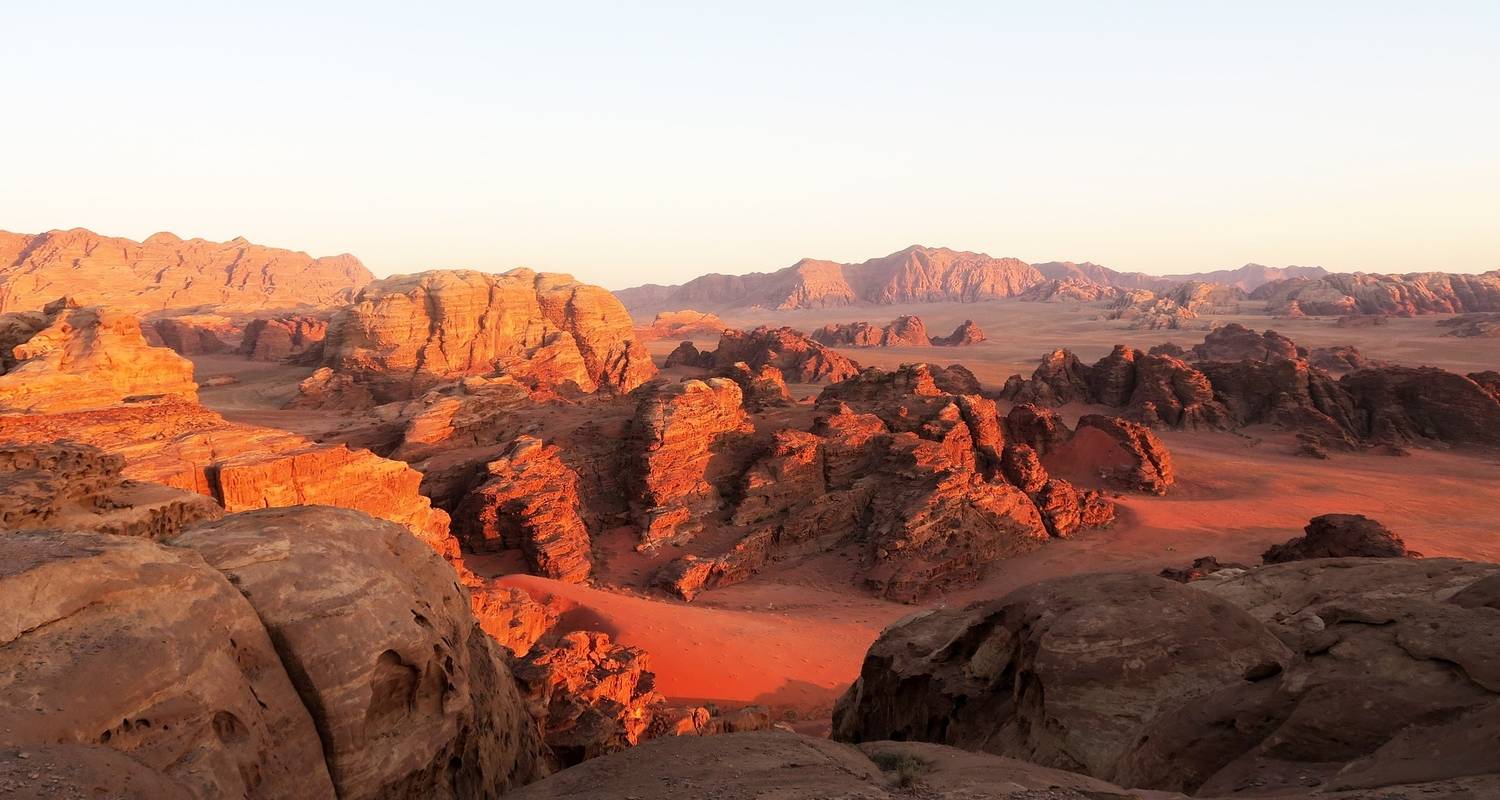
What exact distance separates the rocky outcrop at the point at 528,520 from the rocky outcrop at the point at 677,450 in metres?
2.16

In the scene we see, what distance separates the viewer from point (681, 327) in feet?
348

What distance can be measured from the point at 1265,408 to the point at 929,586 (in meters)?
28.0

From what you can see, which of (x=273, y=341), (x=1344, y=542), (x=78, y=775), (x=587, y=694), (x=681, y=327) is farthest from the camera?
(x=681, y=327)

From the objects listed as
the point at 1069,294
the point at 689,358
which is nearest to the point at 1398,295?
the point at 1069,294

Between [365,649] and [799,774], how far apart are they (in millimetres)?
3866

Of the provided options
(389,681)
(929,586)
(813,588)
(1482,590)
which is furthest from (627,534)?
(1482,590)

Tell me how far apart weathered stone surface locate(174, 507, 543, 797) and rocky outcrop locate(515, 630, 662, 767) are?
3373 millimetres

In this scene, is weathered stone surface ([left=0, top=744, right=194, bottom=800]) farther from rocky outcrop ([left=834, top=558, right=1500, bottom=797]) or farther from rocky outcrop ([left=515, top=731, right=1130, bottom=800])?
rocky outcrop ([left=834, top=558, right=1500, bottom=797])

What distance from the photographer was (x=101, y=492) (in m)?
8.70

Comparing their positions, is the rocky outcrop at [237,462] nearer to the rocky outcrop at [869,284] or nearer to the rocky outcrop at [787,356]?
the rocky outcrop at [787,356]

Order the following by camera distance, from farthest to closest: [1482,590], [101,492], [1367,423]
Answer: [1367,423] → [101,492] → [1482,590]

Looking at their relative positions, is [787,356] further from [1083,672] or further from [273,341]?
[1083,672]

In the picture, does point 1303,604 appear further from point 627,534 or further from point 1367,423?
point 1367,423

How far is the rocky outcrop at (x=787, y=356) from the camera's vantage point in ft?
181
